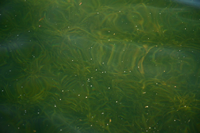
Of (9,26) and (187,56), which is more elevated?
(9,26)

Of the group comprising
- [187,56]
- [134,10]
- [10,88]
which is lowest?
[10,88]

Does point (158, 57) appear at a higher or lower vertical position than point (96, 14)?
lower

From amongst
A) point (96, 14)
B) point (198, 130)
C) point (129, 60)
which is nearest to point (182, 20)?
point (129, 60)

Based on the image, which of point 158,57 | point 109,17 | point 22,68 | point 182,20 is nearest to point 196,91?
point 158,57

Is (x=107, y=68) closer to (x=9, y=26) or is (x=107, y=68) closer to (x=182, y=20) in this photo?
(x=182, y=20)

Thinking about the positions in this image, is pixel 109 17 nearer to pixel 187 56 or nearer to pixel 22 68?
pixel 187 56

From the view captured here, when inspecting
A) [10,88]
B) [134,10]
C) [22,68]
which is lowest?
[10,88]
